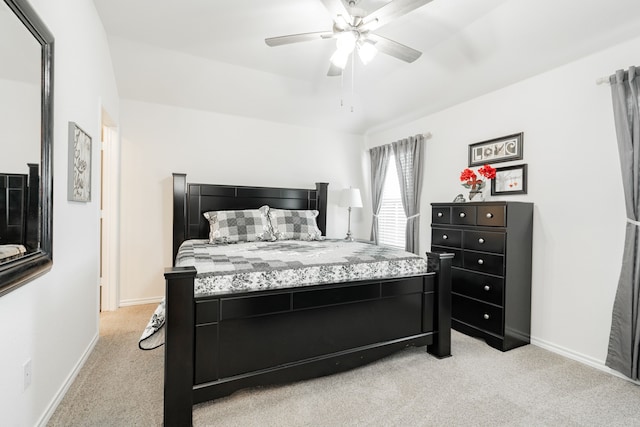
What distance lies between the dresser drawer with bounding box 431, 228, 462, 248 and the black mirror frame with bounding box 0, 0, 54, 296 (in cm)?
318

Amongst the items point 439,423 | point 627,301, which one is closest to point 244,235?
point 439,423

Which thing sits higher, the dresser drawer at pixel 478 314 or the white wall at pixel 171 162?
the white wall at pixel 171 162

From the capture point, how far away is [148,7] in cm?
253

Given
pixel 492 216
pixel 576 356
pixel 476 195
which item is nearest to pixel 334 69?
pixel 492 216

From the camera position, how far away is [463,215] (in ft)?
9.71

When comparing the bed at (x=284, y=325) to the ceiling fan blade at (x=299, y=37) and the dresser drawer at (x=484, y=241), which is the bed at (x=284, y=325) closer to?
the dresser drawer at (x=484, y=241)

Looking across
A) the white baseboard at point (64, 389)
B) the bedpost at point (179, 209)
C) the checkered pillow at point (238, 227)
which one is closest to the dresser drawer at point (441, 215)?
the checkered pillow at point (238, 227)

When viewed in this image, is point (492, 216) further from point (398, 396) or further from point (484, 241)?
point (398, 396)

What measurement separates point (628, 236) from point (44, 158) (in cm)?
368

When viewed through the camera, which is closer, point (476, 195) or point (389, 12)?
point (389, 12)

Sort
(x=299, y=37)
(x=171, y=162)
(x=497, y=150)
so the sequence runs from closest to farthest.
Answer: (x=299, y=37)
(x=497, y=150)
(x=171, y=162)

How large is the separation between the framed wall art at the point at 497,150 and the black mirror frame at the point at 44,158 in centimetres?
355

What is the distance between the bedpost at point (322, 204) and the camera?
14.8ft

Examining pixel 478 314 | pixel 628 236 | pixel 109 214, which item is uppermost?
pixel 109 214
